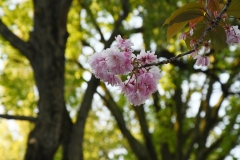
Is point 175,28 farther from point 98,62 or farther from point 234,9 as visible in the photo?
point 98,62

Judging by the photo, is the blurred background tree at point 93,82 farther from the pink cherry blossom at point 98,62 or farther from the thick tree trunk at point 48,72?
the pink cherry blossom at point 98,62

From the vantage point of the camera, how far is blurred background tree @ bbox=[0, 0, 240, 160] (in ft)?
21.0

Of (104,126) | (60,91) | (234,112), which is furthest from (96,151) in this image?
(60,91)

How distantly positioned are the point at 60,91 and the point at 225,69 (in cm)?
471

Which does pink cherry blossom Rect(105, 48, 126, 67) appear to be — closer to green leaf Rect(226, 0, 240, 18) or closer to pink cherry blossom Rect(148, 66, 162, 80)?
pink cherry blossom Rect(148, 66, 162, 80)

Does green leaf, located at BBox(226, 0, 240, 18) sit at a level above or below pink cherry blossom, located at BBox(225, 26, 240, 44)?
below

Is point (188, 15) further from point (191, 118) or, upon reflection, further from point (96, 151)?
point (96, 151)

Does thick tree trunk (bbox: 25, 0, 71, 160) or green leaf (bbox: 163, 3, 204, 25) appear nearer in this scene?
green leaf (bbox: 163, 3, 204, 25)

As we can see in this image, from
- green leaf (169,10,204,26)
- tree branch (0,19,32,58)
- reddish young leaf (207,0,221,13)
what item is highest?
tree branch (0,19,32,58)

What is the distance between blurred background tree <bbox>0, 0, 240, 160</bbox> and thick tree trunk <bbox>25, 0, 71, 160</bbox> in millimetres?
15

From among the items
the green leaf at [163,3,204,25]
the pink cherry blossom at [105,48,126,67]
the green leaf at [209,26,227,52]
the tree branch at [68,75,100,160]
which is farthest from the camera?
the tree branch at [68,75,100,160]

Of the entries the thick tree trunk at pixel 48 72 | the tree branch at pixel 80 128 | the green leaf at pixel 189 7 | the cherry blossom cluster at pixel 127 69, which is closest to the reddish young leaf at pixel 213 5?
the green leaf at pixel 189 7

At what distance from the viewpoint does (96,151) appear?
17.1 meters

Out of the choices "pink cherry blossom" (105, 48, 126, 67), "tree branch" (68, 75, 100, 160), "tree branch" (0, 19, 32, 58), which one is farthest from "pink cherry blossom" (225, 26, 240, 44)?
"tree branch" (68, 75, 100, 160)
